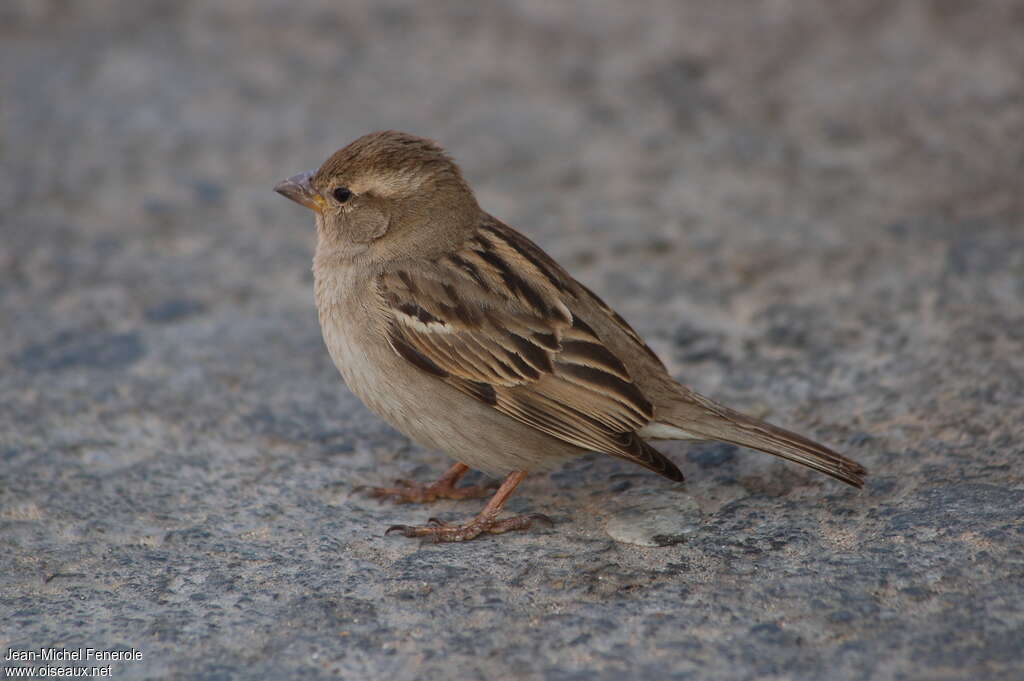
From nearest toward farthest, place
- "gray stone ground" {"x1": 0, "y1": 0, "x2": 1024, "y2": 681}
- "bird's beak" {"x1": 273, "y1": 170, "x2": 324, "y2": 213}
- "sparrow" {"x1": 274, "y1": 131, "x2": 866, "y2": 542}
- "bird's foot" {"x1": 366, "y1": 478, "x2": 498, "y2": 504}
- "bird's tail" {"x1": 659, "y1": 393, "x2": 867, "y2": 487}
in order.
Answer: "gray stone ground" {"x1": 0, "y1": 0, "x2": 1024, "y2": 681} → "bird's tail" {"x1": 659, "y1": 393, "x2": 867, "y2": 487} → "sparrow" {"x1": 274, "y1": 131, "x2": 866, "y2": 542} → "bird's foot" {"x1": 366, "y1": 478, "x2": 498, "y2": 504} → "bird's beak" {"x1": 273, "y1": 170, "x2": 324, "y2": 213}

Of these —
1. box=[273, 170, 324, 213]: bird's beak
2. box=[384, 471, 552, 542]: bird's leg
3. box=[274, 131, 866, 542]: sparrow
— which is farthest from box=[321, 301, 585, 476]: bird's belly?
box=[273, 170, 324, 213]: bird's beak

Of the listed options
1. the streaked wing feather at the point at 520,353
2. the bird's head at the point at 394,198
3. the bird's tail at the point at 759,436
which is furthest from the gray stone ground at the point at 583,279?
the bird's head at the point at 394,198

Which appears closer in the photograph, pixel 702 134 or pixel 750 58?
pixel 702 134

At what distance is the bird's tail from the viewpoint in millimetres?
4180

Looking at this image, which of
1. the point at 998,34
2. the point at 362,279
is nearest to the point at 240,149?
the point at 362,279

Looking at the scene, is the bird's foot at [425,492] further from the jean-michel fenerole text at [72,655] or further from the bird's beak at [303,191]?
the jean-michel fenerole text at [72,655]

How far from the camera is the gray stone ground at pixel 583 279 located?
3699 millimetres

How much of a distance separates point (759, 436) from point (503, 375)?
0.92m

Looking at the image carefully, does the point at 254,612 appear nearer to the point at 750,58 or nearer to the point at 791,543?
the point at 791,543

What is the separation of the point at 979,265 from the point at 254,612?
391 cm

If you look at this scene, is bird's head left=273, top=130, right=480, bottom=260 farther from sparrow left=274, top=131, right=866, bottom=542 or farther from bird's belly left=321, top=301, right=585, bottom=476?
bird's belly left=321, top=301, right=585, bottom=476

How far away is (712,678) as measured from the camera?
3371 mm

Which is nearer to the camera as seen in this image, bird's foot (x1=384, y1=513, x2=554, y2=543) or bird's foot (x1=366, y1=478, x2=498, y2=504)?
bird's foot (x1=384, y1=513, x2=554, y2=543)

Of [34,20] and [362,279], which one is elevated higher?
[34,20]
